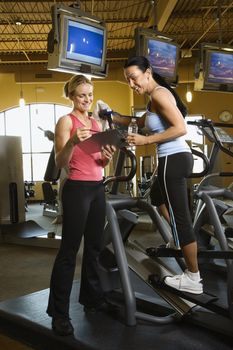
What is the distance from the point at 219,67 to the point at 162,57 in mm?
1164

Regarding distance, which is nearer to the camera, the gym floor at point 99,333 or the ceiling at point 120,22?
the gym floor at point 99,333

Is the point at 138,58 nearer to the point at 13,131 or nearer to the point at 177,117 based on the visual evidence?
the point at 177,117

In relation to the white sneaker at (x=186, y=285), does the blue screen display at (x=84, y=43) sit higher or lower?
higher

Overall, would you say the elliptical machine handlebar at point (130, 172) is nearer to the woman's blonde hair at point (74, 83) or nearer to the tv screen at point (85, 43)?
the woman's blonde hair at point (74, 83)

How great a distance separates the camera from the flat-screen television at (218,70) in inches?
240

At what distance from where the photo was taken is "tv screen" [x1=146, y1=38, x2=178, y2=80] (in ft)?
17.4

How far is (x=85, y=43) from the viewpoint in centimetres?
466

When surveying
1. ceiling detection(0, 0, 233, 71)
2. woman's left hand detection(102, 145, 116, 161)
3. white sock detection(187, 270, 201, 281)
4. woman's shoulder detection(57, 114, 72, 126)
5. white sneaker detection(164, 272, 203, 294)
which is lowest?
white sneaker detection(164, 272, 203, 294)

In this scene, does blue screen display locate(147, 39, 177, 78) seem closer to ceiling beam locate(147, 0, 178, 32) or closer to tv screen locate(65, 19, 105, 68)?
tv screen locate(65, 19, 105, 68)

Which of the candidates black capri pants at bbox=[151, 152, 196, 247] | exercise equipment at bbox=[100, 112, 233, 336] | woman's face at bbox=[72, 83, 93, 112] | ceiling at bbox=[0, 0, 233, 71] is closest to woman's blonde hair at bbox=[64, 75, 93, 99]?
woman's face at bbox=[72, 83, 93, 112]

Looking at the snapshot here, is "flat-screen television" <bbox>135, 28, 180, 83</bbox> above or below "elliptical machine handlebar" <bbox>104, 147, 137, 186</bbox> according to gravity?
above

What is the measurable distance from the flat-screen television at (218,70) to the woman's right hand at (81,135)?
14.5 feet

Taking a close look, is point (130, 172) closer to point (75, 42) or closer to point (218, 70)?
point (75, 42)

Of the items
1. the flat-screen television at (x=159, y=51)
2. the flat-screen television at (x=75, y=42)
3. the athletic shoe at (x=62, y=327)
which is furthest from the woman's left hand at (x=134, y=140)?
the flat-screen television at (x=159, y=51)
